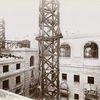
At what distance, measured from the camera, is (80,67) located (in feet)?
49.4

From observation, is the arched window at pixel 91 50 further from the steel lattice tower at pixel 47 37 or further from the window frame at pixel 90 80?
the steel lattice tower at pixel 47 37

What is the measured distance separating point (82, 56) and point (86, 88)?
326cm

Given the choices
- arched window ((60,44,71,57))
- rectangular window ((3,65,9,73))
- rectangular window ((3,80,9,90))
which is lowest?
rectangular window ((3,80,9,90))

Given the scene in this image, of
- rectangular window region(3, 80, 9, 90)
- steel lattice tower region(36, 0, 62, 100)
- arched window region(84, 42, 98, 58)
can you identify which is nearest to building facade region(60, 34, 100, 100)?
arched window region(84, 42, 98, 58)

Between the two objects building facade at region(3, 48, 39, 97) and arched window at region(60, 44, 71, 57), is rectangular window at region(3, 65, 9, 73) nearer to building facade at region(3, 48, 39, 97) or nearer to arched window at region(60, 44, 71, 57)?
building facade at region(3, 48, 39, 97)

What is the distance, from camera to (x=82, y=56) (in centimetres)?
1495

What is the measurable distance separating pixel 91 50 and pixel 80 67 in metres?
2.10

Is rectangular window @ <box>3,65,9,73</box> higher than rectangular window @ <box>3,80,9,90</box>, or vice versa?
rectangular window @ <box>3,65,9,73</box>

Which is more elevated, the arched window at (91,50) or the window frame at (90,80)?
the arched window at (91,50)

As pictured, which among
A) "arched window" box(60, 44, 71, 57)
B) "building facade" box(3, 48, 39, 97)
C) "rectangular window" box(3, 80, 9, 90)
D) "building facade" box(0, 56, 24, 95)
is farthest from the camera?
"building facade" box(3, 48, 39, 97)

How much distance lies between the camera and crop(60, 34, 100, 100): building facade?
14.1 metres

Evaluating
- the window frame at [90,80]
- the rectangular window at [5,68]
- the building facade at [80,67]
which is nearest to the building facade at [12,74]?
the rectangular window at [5,68]

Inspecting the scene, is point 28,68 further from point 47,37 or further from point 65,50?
point 47,37

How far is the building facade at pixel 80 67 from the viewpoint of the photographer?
14117 millimetres
